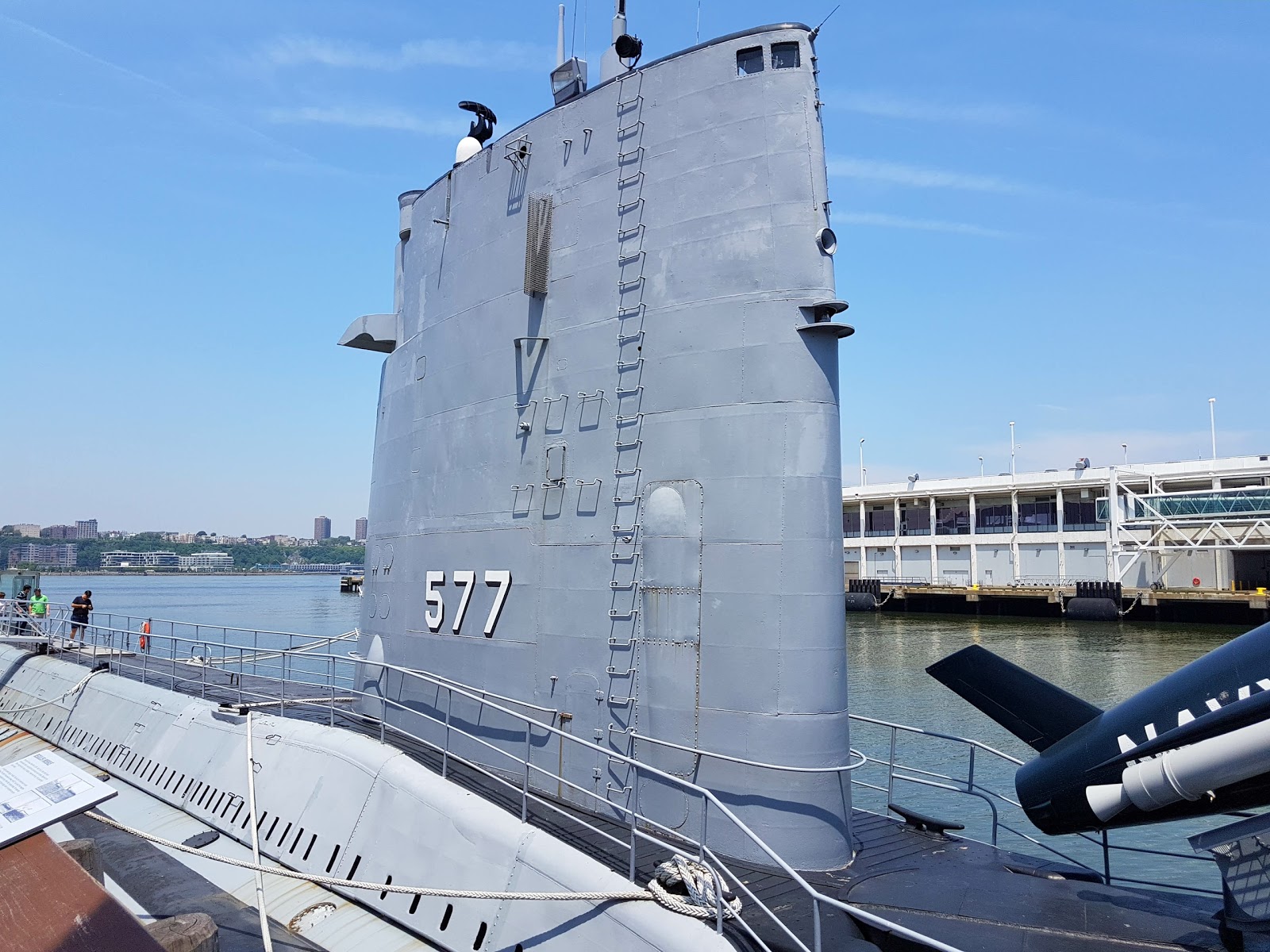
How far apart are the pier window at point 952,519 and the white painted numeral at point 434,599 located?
5832 centimetres

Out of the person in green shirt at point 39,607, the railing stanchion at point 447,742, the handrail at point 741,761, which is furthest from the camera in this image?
the person in green shirt at point 39,607

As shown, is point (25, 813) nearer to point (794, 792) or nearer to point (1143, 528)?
point (794, 792)

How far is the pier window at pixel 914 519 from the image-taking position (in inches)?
2569

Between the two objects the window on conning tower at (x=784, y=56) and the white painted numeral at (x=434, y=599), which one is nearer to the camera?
the window on conning tower at (x=784, y=56)

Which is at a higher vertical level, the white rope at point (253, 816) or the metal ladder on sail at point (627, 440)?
the metal ladder on sail at point (627, 440)

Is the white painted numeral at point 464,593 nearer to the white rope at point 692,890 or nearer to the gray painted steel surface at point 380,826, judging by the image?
the gray painted steel surface at point 380,826

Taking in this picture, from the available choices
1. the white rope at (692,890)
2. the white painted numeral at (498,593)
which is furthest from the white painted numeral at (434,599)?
the white rope at (692,890)

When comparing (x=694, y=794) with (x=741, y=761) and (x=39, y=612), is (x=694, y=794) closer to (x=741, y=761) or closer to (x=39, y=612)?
(x=741, y=761)

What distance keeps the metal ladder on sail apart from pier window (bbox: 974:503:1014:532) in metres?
57.7

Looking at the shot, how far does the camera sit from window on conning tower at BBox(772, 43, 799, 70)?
7.14 meters

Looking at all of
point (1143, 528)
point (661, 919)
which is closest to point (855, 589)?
point (1143, 528)

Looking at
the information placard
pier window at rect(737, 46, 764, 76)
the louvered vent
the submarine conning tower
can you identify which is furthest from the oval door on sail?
the information placard

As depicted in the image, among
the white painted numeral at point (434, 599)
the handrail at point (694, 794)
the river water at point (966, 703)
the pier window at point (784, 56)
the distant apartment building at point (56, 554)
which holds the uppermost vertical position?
the pier window at point (784, 56)

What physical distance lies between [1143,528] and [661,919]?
5363 cm
